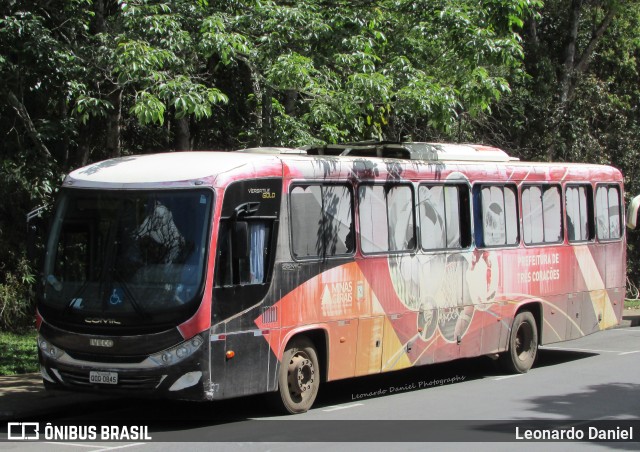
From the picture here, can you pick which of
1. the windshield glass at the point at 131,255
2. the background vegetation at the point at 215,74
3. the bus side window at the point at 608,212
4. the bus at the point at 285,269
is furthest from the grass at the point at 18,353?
the bus side window at the point at 608,212

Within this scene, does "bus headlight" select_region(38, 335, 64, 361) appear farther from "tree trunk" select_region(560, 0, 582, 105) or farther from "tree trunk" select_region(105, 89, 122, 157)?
"tree trunk" select_region(560, 0, 582, 105)

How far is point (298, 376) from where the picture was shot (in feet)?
39.1

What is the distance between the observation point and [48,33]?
605 inches

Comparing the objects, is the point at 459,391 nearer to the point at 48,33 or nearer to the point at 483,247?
the point at 483,247

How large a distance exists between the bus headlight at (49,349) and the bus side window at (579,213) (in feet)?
30.6

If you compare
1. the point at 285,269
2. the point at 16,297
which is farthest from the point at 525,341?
the point at 16,297

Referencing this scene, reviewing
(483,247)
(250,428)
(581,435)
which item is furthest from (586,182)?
(250,428)

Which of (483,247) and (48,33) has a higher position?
(48,33)

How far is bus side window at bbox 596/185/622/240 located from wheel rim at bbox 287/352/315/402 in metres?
7.78

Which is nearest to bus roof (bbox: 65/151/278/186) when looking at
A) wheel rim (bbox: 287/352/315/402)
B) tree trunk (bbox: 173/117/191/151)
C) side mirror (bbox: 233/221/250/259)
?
side mirror (bbox: 233/221/250/259)

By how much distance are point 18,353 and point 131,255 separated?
669cm

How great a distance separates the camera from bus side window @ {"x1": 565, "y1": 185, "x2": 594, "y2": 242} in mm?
17141

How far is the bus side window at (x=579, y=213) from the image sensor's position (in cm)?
1714

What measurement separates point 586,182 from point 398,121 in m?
5.38
